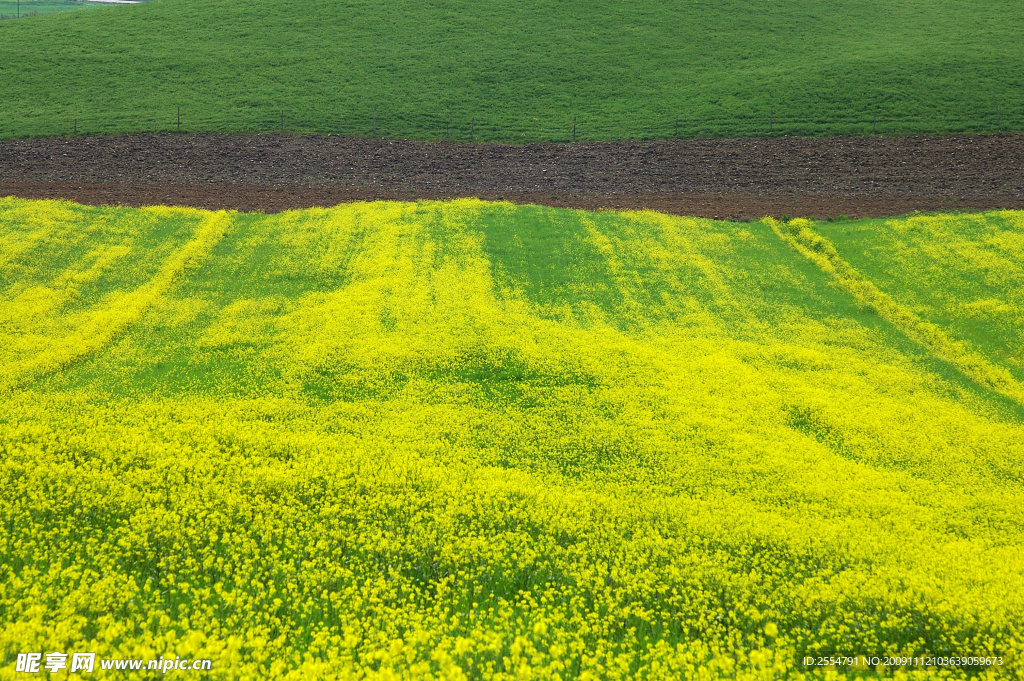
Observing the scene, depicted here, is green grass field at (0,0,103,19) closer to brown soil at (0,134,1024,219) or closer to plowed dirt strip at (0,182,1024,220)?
brown soil at (0,134,1024,219)

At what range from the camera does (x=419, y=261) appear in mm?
31109

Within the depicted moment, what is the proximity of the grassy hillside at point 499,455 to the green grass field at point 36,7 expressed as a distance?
10882cm

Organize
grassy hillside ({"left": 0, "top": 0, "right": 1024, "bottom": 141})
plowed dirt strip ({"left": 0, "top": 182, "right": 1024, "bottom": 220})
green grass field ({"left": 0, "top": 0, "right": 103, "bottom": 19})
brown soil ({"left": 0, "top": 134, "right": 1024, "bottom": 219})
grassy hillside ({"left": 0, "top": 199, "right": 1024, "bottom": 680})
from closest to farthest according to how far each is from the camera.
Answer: grassy hillside ({"left": 0, "top": 199, "right": 1024, "bottom": 680}), plowed dirt strip ({"left": 0, "top": 182, "right": 1024, "bottom": 220}), brown soil ({"left": 0, "top": 134, "right": 1024, "bottom": 219}), grassy hillside ({"left": 0, "top": 0, "right": 1024, "bottom": 141}), green grass field ({"left": 0, "top": 0, "right": 103, "bottom": 19})

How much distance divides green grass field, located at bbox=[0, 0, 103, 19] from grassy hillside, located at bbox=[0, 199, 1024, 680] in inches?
4284

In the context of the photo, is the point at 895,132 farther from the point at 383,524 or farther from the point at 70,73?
the point at 70,73

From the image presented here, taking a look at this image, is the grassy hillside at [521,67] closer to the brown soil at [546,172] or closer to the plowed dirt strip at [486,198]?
the brown soil at [546,172]

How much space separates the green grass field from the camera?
114 m

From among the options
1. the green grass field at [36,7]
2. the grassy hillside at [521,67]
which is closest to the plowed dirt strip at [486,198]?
the grassy hillside at [521,67]

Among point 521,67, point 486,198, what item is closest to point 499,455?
point 486,198

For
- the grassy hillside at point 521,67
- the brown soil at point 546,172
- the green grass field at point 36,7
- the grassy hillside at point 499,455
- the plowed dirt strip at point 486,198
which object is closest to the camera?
the grassy hillside at point 499,455

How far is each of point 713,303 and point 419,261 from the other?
12327 millimetres

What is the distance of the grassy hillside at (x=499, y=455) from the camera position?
37.7 feet

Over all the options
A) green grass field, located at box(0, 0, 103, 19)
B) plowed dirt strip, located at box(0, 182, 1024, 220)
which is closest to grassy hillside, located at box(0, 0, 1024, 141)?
plowed dirt strip, located at box(0, 182, 1024, 220)

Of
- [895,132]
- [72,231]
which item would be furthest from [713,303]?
[895,132]
